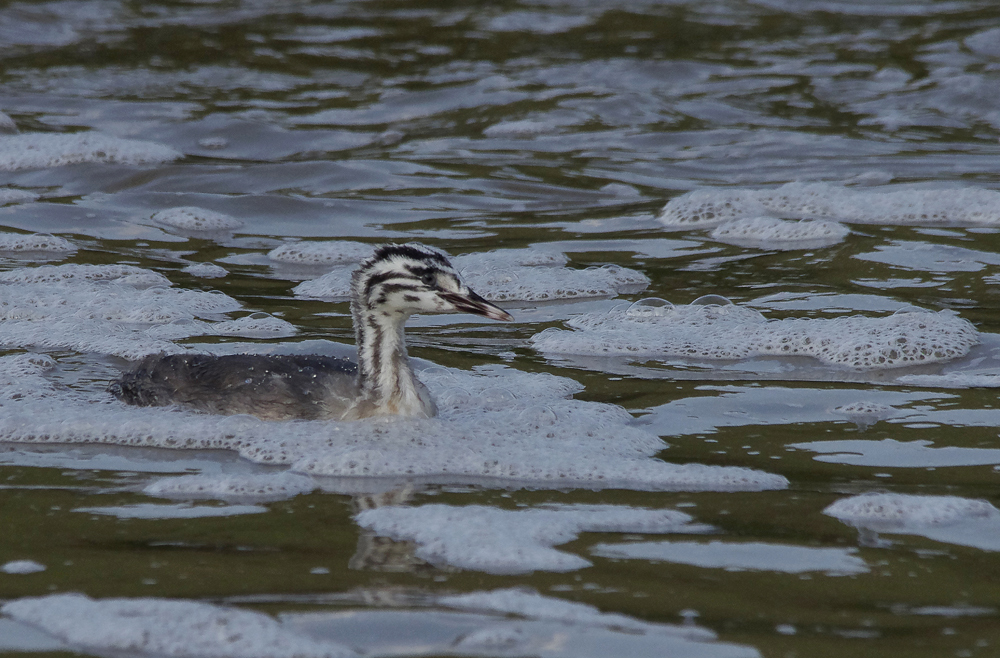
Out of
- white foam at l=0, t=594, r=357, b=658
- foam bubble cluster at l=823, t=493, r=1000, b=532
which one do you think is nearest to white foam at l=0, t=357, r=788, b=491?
foam bubble cluster at l=823, t=493, r=1000, b=532

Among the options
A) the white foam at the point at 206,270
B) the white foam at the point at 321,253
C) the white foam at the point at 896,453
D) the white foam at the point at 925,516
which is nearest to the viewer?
the white foam at the point at 925,516

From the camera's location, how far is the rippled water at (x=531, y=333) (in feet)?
15.0

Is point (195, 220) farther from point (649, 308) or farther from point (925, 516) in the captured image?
point (925, 516)

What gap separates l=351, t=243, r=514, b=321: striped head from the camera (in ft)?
21.5

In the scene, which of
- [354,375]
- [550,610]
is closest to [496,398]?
[354,375]

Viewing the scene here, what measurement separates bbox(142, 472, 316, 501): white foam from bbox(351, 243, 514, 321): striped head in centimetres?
118

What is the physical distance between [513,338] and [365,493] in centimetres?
266

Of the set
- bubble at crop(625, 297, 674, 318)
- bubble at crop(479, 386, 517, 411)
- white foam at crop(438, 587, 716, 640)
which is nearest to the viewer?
white foam at crop(438, 587, 716, 640)

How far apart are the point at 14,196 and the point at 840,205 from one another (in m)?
6.96

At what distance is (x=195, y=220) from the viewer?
36.7ft

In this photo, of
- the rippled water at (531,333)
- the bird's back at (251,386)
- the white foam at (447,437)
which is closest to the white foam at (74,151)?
the rippled water at (531,333)

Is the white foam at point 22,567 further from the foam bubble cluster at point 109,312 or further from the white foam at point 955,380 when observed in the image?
the white foam at point 955,380

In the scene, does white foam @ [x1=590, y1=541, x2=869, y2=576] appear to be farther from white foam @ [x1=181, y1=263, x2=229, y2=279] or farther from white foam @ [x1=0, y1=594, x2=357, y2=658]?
white foam @ [x1=181, y1=263, x2=229, y2=279]

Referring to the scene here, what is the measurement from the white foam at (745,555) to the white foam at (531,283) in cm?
430
